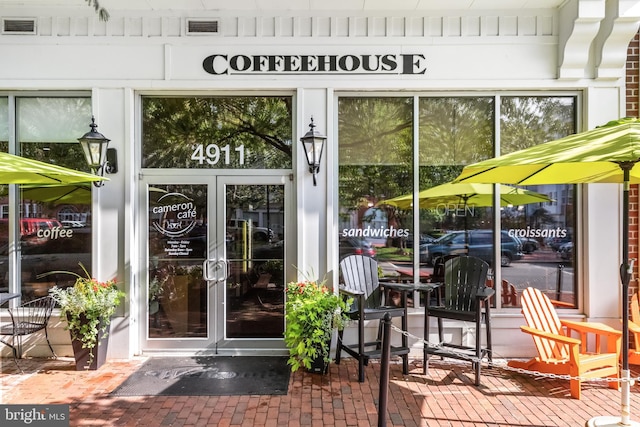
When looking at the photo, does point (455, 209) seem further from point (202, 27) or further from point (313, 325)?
point (202, 27)

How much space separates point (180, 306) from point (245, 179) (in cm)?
184

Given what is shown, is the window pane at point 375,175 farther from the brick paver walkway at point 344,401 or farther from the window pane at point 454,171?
the brick paver walkway at point 344,401

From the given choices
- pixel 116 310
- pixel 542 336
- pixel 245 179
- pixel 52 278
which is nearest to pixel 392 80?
pixel 245 179

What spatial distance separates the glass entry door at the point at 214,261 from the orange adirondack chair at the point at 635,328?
4.01 m

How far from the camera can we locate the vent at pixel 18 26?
5.22 m

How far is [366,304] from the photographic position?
513 centimetres

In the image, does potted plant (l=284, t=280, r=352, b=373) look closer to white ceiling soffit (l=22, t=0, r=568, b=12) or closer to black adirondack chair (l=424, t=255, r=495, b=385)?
black adirondack chair (l=424, t=255, r=495, b=385)

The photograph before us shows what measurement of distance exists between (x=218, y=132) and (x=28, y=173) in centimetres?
217

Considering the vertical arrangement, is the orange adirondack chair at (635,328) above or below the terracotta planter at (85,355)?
above

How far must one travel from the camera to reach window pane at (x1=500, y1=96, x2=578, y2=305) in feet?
17.7

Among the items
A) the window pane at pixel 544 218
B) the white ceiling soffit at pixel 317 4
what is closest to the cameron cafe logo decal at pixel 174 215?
the white ceiling soffit at pixel 317 4

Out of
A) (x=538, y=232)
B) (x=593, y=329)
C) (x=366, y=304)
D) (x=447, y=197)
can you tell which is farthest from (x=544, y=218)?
(x=366, y=304)

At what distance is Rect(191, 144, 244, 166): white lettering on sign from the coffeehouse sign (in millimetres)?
928

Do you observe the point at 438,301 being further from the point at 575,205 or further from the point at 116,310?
the point at 116,310
